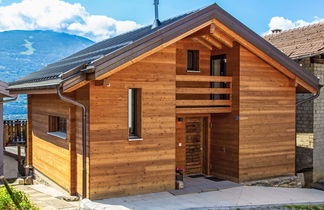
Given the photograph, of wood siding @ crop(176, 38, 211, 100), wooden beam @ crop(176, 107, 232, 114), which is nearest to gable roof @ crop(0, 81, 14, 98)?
wood siding @ crop(176, 38, 211, 100)

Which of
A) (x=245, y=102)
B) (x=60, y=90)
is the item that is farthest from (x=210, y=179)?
(x=60, y=90)

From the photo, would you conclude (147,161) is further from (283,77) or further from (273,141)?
(283,77)

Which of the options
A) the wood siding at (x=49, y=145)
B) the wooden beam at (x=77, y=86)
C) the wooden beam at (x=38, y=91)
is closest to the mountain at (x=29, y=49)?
the wooden beam at (x=38, y=91)

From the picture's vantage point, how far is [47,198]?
10703 millimetres

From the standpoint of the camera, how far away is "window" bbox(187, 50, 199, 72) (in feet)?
42.4

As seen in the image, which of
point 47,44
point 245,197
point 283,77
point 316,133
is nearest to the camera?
point 245,197

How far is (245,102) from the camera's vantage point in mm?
12297

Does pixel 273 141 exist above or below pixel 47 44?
below

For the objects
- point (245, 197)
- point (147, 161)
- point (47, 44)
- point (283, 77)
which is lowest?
point (245, 197)

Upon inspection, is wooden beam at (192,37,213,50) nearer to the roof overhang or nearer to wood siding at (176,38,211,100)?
wood siding at (176,38,211,100)

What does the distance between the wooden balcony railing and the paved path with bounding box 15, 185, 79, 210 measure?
427 cm

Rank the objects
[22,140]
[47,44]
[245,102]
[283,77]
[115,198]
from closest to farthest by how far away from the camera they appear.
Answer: [115,198] → [245,102] → [283,77] → [22,140] → [47,44]

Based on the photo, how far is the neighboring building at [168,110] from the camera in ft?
32.4

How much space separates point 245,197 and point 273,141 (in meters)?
2.92
